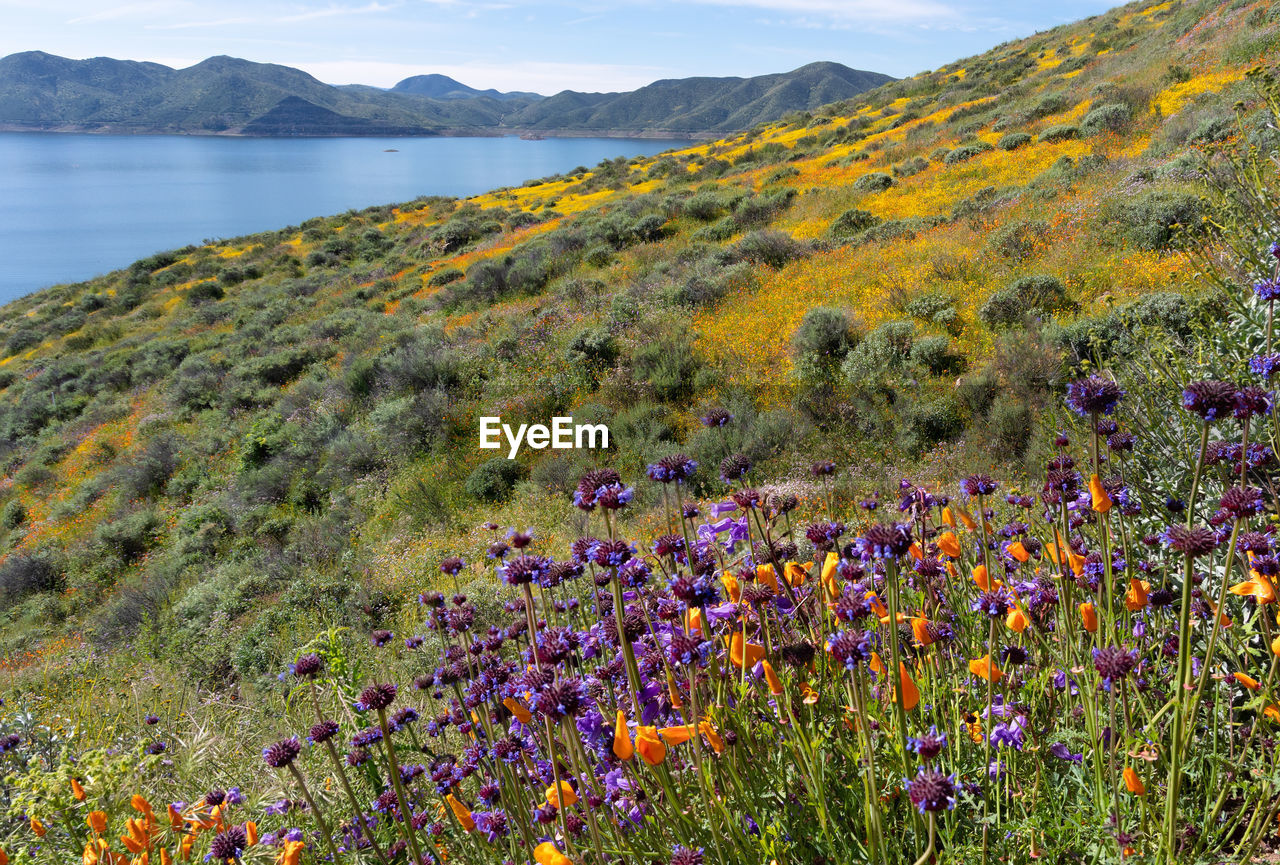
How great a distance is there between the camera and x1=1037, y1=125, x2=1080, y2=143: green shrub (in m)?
15.9

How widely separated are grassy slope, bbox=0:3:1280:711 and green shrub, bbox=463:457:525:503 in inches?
7.1

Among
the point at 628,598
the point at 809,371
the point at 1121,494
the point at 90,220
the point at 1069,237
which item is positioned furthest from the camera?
the point at 90,220

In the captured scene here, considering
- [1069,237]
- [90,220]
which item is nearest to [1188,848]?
[1069,237]

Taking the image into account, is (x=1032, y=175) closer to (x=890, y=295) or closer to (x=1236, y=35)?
(x=890, y=295)

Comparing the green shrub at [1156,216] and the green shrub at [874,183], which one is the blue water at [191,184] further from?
the green shrub at [1156,216]

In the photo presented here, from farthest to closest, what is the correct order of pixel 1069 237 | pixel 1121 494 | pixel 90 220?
pixel 90 220 → pixel 1069 237 → pixel 1121 494

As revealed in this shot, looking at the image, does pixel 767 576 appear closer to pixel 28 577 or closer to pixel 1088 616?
pixel 1088 616

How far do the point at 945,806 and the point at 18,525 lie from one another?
1941 cm

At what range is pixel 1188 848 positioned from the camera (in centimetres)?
161

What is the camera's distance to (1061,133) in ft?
52.5

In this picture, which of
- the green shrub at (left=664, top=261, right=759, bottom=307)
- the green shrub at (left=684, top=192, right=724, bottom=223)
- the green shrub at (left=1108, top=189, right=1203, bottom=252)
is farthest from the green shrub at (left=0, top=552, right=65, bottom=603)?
the green shrub at (left=1108, top=189, right=1203, bottom=252)

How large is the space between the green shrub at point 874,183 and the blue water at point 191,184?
5001cm

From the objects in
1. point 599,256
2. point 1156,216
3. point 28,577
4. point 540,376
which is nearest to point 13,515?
point 28,577

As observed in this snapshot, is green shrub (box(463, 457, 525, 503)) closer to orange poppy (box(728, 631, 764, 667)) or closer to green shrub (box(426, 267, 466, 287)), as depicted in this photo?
orange poppy (box(728, 631, 764, 667))
